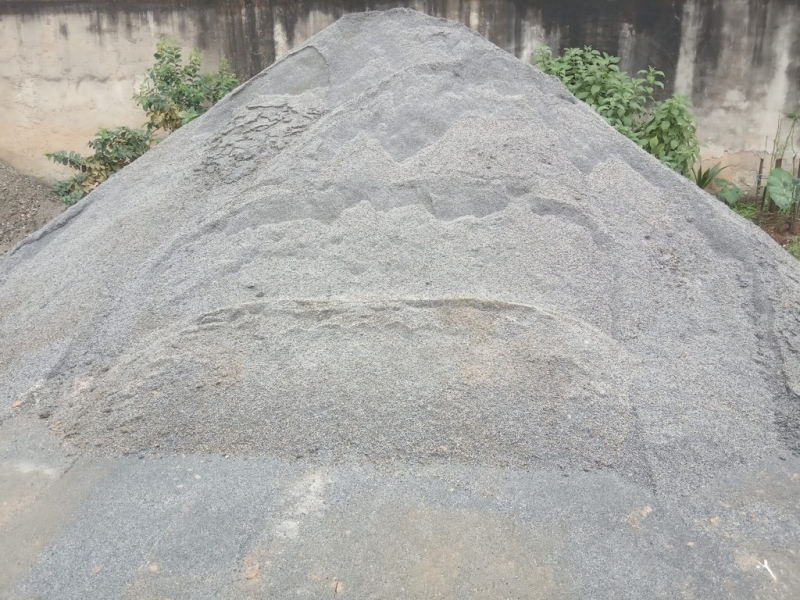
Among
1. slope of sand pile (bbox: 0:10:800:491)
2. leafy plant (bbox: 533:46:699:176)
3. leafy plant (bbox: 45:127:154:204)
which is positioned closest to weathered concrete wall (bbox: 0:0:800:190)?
leafy plant (bbox: 533:46:699:176)

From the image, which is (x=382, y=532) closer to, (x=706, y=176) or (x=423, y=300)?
(x=423, y=300)

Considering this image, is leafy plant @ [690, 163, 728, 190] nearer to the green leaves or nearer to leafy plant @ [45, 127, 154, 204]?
the green leaves

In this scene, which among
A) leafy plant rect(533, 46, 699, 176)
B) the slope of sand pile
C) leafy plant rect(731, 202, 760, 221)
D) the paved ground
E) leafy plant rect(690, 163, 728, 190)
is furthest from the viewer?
leafy plant rect(690, 163, 728, 190)

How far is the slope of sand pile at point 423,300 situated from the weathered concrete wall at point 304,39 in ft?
7.14

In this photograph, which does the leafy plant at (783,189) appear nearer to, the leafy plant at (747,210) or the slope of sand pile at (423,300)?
the leafy plant at (747,210)

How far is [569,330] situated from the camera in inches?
126

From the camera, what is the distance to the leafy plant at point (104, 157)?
6641 mm

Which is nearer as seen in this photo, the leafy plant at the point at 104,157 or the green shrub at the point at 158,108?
the green shrub at the point at 158,108

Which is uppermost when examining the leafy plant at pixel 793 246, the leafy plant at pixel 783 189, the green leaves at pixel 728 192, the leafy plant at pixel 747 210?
the leafy plant at pixel 783 189

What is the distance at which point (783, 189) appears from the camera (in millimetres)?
5973

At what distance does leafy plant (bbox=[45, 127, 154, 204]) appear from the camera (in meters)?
6.64

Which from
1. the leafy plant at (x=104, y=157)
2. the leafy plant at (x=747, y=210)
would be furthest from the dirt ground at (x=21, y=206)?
the leafy plant at (x=747, y=210)

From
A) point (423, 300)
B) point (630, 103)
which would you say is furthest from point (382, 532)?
point (630, 103)

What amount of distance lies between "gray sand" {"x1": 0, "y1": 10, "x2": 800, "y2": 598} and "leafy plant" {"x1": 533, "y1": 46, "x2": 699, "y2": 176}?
160cm
